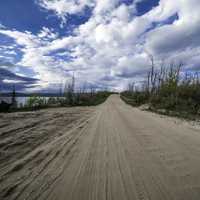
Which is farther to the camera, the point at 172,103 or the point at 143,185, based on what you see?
the point at 172,103

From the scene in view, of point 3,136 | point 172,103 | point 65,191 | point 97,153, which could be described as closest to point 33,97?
point 172,103

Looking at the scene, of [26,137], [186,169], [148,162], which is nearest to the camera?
[186,169]

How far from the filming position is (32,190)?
2867mm

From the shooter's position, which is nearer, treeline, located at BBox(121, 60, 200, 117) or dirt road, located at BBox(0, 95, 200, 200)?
dirt road, located at BBox(0, 95, 200, 200)

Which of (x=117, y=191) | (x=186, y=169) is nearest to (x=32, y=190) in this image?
(x=117, y=191)

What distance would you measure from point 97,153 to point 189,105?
1564 cm

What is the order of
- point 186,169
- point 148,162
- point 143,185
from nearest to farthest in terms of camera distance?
point 143,185, point 186,169, point 148,162

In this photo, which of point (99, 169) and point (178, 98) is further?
point (178, 98)

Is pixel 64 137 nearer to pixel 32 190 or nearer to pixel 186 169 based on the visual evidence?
pixel 32 190

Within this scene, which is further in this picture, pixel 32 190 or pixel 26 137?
pixel 26 137

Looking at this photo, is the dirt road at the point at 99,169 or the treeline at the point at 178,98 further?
the treeline at the point at 178,98

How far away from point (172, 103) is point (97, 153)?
1566cm

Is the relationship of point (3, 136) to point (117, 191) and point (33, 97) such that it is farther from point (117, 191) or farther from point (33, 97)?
point (33, 97)

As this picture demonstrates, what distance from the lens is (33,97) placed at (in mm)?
24000
